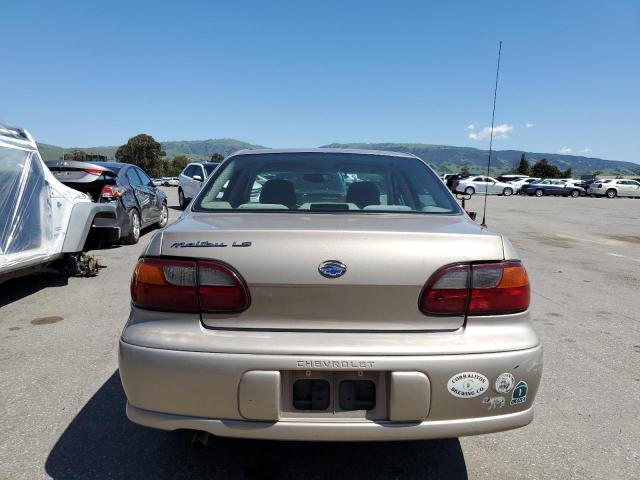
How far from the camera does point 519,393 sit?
6.61ft

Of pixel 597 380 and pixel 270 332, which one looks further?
pixel 597 380

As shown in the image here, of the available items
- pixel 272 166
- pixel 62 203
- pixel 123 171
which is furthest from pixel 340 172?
pixel 123 171

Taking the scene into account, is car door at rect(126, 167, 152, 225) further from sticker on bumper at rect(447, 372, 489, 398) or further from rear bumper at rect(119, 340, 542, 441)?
sticker on bumper at rect(447, 372, 489, 398)

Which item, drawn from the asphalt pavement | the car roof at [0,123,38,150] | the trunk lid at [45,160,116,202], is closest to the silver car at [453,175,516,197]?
the trunk lid at [45,160,116,202]

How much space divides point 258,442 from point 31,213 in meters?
3.85

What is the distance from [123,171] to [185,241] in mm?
7563

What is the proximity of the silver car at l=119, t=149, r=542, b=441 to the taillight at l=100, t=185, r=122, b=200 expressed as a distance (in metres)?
6.58

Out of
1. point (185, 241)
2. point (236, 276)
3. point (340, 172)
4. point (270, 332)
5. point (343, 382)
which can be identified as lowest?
point (343, 382)

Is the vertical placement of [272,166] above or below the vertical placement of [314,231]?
above

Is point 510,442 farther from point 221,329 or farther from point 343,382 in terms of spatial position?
point 221,329

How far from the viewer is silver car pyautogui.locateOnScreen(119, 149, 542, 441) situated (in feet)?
6.20

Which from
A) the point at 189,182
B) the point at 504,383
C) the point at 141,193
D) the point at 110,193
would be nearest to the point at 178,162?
the point at 189,182

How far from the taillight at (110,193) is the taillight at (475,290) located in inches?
286

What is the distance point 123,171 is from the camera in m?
8.83
